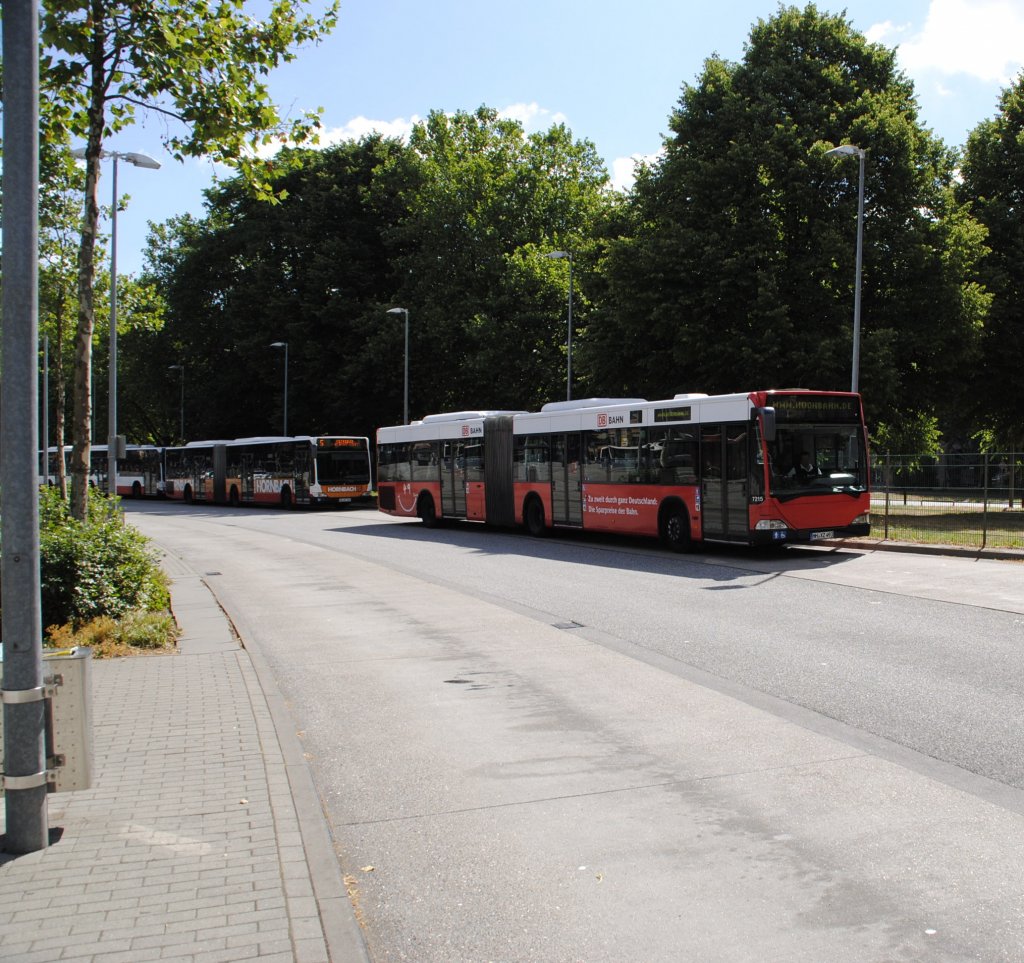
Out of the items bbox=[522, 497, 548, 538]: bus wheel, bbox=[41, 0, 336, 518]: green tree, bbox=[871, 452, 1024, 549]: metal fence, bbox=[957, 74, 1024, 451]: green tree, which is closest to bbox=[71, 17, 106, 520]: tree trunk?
bbox=[41, 0, 336, 518]: green tree

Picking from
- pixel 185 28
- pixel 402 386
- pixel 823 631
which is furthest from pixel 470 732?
pixel 402 386

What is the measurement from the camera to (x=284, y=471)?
1645 inches

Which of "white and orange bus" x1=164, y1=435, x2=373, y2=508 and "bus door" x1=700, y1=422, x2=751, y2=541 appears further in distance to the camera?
"white and orange bus" x1=164, y1=435, x2=373, y2=508

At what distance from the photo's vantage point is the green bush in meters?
10.3

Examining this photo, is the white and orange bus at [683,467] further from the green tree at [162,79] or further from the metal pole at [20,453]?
the metal pole at [20,453]

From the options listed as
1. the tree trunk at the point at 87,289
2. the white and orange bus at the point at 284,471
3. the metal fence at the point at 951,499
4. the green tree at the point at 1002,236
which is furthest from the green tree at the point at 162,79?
the white and orange bus at the point at 284,471

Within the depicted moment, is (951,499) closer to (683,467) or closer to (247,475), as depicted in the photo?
(683,467)

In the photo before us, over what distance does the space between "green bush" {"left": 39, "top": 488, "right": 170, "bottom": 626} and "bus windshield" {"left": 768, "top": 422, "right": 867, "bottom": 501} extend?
1050cm

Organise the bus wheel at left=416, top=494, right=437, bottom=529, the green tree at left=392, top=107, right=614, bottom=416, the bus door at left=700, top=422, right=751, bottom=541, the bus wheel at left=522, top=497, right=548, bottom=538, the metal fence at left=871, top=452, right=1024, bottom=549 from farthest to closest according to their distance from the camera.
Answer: the green tree at left=392, top=107, right=614, bottom=416 < the bus wheel at left=416, top=494, right=437, bottom=529 < the bus wheel at left=522, top=497, right=548, bottom=538 < the metal fence at left=871, top=452, right=1024, bottom=549 < the bus door at left=700, top=422, right=751, bottom=541

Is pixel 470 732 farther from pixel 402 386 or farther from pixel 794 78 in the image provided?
pixel 402 386

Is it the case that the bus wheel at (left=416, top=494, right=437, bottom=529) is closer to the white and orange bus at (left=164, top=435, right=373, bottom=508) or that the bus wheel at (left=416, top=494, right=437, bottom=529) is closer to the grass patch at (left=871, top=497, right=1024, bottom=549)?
the grass patch at (left=871, top=497, right=1024, bottom=549)

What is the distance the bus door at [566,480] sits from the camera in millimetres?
22578

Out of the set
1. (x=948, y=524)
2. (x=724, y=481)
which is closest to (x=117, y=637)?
(x=724, y=481)

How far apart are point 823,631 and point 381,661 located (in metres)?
4.68
